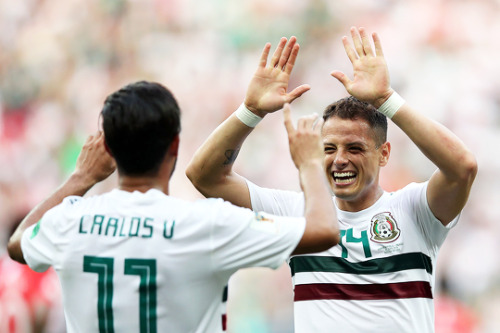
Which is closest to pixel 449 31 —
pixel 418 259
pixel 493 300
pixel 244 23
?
pixel 244 23

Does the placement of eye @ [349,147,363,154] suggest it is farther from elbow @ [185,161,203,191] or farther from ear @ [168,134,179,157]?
ear @ [168,134,179,157]

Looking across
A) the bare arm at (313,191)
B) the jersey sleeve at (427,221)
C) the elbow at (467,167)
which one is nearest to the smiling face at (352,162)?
the jersey sleeve at (427,221)

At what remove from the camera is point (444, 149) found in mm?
3207

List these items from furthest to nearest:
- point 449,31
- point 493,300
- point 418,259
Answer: point 449,31
point 493,300
point 418,259

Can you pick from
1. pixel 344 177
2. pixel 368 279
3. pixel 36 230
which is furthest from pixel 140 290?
pixel 344 177

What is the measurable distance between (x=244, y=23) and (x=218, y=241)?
7656 millimetres

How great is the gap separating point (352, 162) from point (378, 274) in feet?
2.10

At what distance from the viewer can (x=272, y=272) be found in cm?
837

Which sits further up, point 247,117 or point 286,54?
point 286,54

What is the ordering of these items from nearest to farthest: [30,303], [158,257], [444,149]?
[158,257] < [444,149] < [30,303]

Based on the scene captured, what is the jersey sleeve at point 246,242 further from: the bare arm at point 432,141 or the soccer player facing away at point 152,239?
the bare arm at point 432,141

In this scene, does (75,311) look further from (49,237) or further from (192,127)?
(192,127)

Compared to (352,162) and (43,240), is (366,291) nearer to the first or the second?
(352,162)

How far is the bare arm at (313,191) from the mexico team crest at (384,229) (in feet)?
3.70
